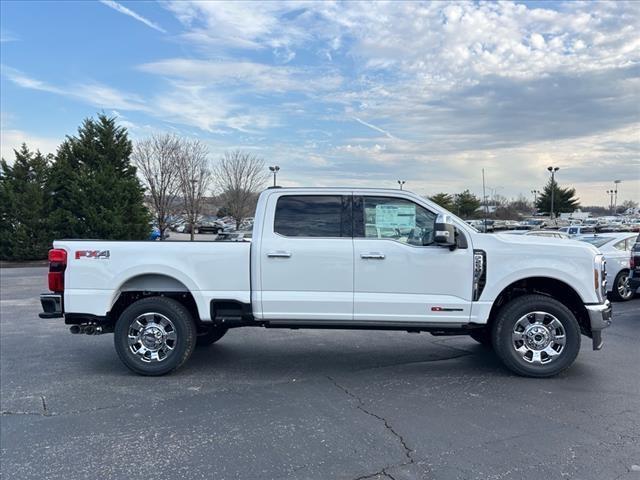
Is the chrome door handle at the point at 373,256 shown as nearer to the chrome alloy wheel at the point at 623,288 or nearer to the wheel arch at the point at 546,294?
the wheel arch at the point at 546,294

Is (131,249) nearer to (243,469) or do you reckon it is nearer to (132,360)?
(132,360)

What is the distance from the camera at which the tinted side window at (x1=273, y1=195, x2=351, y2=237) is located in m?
5.66

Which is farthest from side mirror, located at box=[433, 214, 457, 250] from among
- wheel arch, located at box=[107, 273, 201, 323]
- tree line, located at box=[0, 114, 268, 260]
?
tree line, located at box=[0, 114, 268, 260]

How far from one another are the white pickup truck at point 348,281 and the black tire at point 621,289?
22.0 feet

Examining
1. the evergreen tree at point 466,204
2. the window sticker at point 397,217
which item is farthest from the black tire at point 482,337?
the evergreen tree at point 466,204

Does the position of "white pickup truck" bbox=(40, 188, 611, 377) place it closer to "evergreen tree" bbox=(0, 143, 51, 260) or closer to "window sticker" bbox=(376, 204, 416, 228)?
"window sticker" bbox=(376, 204, 416, 228)

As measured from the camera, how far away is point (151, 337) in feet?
18.6

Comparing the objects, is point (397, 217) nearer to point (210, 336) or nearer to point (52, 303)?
point (210, 336)

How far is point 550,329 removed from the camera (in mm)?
5453

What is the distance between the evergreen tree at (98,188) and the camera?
23469 mm

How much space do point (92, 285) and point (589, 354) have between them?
6134 millimetres

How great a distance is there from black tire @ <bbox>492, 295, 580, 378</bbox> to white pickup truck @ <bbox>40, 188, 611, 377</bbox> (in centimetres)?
1

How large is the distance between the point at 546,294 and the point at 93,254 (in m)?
5.12

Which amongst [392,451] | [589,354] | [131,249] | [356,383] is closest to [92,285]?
[131,249]
